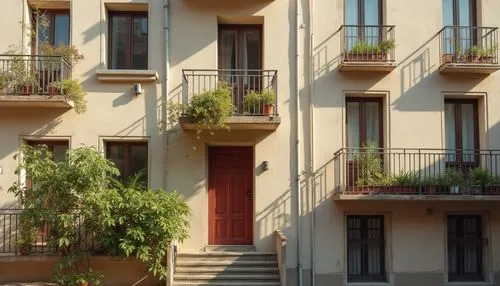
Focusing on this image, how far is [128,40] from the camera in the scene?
14.5m

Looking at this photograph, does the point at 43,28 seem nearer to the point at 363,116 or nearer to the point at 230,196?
the point at 230,196

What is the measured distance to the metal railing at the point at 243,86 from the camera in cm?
1350

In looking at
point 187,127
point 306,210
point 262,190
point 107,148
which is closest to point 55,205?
point 107,148

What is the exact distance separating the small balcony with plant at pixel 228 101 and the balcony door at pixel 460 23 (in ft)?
15.6

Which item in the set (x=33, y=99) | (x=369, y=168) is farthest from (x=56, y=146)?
(x=369, y=168)

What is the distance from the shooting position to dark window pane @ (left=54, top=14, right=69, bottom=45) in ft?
47.5

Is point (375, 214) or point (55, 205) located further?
point (375, 214)

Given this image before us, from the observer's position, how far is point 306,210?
13.9 meters

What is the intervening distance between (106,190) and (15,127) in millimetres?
3229

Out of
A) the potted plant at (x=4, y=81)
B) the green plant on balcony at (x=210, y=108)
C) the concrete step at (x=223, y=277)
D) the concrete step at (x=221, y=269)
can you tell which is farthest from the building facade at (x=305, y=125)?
the concrete step at (x=223, y=277)

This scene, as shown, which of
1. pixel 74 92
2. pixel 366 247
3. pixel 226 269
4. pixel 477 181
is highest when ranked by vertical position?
pixel 74 92

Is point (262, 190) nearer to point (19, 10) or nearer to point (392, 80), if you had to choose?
point (392, 80)

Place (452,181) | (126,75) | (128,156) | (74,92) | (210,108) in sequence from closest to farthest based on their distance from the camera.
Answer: (210,108) < (74,92) < (452,181) < (126,75) < (128,156)

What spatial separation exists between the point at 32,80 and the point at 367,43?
834 cm
